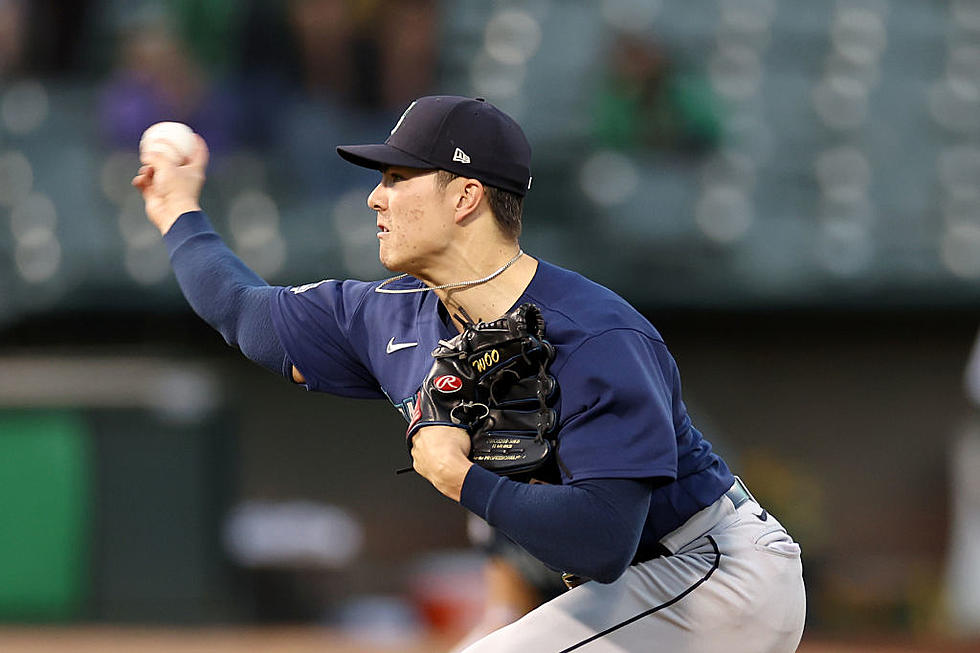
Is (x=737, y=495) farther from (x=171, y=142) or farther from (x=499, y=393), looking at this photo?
(x=171, y=142)

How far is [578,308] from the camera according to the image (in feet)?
8.22

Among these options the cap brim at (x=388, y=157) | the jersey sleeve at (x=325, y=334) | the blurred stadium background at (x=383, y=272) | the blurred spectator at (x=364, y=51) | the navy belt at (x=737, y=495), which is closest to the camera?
the cap brim at (x=388, y=157)

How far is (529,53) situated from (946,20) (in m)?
2.60

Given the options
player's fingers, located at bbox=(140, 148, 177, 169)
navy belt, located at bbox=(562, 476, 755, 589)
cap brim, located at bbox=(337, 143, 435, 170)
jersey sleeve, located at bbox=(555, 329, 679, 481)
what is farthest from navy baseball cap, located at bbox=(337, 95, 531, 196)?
navy belt, located at bbox=(562, 476, 755, 589)

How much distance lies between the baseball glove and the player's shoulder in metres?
0.05

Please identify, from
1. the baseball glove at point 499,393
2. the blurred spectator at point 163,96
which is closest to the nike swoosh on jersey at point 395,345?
the baseball glove at point 499,393

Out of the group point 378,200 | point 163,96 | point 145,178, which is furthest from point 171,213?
point 163,96

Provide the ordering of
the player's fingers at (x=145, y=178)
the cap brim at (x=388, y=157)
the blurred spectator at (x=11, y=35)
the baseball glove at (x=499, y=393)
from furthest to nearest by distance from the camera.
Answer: the blurred spectator at (x=11, y=35) < the player's fingers at (x=145, y=178) < the cap brim at (x=388, y=157) < the baseball glove at (x=499, y=393)

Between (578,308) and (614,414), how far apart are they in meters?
0.24

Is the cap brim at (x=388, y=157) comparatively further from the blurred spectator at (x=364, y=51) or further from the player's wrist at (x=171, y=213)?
the blurred spectator at (x=364, y=51)

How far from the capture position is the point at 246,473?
27.5 ft

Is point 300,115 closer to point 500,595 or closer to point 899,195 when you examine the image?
point 899,195

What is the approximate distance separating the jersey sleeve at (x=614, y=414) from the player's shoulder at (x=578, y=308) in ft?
0.11

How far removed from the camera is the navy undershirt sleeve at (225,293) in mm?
2904
